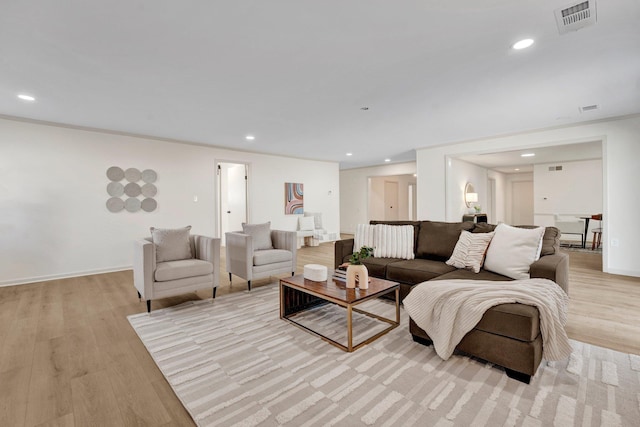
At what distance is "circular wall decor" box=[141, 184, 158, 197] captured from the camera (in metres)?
5.18

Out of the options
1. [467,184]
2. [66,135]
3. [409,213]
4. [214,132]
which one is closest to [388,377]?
[214,132]

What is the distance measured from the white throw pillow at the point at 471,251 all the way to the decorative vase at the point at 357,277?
1.16 m

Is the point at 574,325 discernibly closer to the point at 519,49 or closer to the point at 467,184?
the point at 519,49

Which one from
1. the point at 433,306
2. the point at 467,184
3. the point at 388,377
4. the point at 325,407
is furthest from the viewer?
the point at 467,184

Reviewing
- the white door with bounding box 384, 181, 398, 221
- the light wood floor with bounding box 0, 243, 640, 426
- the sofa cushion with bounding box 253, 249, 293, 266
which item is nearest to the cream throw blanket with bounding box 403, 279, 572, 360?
the light wood floor with bounding box 0, 243, 640, 426

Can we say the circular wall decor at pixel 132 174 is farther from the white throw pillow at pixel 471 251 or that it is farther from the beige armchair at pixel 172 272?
the white throw pillow at pixel 471 251

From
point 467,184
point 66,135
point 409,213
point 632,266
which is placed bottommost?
point 632,266

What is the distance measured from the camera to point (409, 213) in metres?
11.0

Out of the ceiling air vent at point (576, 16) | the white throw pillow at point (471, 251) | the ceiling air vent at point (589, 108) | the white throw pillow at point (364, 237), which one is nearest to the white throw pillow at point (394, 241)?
the white throw pillow at point (364, 237)

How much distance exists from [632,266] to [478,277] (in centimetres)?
361

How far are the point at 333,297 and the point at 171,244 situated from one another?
2266 millimetres

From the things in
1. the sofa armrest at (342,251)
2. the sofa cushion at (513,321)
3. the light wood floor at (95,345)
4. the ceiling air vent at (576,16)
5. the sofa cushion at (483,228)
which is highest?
the ceiling air vent at (576,16)

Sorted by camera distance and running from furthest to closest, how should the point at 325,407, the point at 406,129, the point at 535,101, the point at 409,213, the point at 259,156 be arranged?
the point at 409,213 → the point at 259,156 → the point at 406,129 → the point at 535,101 → the point at 325,407

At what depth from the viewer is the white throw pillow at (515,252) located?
2607mm
